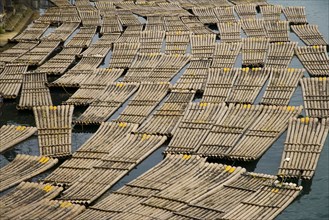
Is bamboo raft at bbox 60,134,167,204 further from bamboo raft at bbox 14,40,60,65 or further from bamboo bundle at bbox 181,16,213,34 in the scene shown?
bamboo bundle at bbox 181,16,213,34

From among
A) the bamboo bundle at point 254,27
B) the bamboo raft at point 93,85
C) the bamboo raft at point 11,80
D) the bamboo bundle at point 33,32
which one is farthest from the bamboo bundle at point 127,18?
the bamboo raft at point 11,80

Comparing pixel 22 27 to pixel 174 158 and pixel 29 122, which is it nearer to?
pixel 29 122

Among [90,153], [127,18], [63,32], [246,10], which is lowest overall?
[90,153]

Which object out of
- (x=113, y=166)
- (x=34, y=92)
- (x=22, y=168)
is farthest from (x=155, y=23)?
(x=22, y=168)

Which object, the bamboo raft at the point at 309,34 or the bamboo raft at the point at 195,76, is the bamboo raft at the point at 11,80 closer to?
the bamboo raft at the point at 195,76

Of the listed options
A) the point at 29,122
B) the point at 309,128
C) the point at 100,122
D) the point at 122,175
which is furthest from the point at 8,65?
the point at 309,128

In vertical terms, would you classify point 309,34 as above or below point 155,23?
above

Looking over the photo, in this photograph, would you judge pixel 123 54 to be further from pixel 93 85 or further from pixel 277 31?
pixel 277 31

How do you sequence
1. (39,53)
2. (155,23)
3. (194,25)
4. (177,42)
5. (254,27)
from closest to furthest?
1. (39,53)
2. (177,42)
3. (254,27)
4. (194,25)
5. (155,23)
